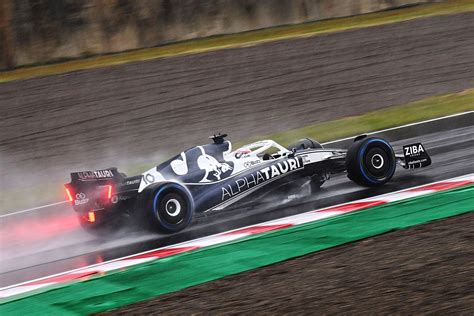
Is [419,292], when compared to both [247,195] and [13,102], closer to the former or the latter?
[247,195]

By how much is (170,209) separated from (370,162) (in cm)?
275

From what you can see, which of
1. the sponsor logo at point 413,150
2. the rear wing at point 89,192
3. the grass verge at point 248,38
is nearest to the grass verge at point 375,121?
the sponsor logo at point 413,150

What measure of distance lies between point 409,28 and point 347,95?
4.62m

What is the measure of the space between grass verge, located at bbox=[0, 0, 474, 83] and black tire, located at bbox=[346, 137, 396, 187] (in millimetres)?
10147

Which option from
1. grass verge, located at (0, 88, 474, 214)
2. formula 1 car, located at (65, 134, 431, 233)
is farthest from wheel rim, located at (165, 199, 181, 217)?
grass verge, located at (0, 88, 474, 214)

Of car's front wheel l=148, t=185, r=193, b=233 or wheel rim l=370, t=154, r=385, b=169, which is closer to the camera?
car's front wheel l=148, t=185, r=193, b=233

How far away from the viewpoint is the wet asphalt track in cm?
904

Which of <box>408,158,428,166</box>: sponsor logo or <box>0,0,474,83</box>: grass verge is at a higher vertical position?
<box>0,0,474,83</box>: grass verge

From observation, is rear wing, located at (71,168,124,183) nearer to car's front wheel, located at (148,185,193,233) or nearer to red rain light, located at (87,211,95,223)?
red rain light, located at (87,211,95,223)

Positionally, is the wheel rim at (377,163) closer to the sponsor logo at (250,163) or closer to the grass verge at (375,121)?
the sponsor logo at (250,163)

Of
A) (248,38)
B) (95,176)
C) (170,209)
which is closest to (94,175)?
(95,176)

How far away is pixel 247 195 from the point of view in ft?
32.9

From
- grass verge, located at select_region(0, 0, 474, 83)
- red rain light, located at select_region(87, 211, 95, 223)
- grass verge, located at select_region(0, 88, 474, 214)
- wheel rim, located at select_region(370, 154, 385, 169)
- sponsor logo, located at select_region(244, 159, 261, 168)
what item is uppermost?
grass verge, located at select_region(0, 0, 474, 83)

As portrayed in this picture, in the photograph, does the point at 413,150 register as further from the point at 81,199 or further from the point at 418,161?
the point at 81,199
